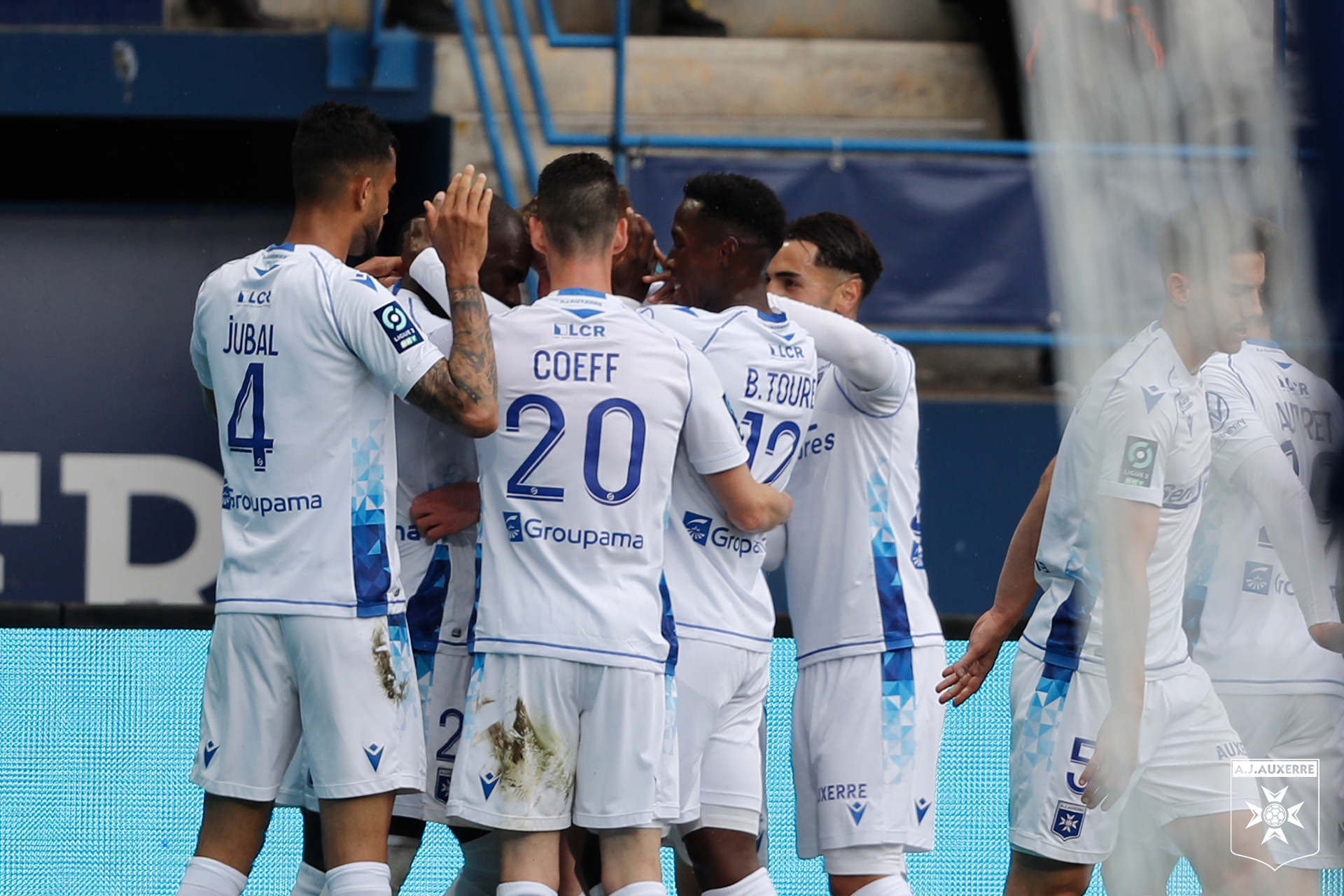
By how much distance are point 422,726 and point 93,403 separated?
576 centimetres

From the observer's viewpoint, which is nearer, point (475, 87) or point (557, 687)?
point (557, 687)

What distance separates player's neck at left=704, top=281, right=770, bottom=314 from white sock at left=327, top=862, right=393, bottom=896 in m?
1.54

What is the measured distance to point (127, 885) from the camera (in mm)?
4219

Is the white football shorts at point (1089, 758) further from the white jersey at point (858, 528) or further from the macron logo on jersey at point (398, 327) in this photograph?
the macron logo on jersey at point (398, 327)

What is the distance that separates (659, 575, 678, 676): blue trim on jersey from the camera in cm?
329

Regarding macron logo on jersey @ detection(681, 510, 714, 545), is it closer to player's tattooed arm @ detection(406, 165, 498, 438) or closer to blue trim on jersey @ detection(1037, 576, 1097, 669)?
player's tattooed arm @ detection(406, 165, 498, 438)

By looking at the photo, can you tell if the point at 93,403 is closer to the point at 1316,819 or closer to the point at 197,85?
the point at 197,85

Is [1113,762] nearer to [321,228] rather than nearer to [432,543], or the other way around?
[432,543]

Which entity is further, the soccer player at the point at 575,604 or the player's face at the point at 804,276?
the player's face at the point at 804,276

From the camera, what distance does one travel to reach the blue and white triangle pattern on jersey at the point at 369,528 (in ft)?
10.6

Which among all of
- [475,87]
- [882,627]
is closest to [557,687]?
[882,627]

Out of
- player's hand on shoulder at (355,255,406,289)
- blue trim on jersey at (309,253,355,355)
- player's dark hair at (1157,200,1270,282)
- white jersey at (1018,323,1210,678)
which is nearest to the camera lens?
player's dark hair at (1157,200,1270,282)

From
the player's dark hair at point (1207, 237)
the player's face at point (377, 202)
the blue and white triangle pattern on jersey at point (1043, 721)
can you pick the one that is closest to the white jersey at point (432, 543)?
the player's face at point (377, 202)

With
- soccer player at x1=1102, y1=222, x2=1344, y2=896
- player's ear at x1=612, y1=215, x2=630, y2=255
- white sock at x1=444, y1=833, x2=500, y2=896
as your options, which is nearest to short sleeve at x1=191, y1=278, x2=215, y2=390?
player's ear at x1=612, y1=215, x2=630, y2=255
